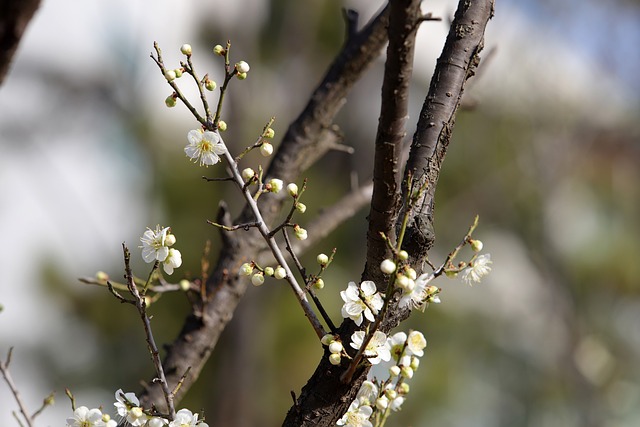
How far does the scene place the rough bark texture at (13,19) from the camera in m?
0.79

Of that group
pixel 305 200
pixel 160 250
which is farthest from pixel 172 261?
pixel 305 200

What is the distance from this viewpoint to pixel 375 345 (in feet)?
2.90

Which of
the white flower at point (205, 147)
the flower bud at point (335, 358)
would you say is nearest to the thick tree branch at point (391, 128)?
the flower bud at point (335, 358)

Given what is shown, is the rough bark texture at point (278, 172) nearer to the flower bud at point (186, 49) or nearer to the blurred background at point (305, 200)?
the flower bud at point (186, 49)

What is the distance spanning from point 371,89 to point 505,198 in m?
2.10

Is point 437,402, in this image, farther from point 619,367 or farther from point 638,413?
point 638,413

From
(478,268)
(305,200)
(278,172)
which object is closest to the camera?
(478,268)

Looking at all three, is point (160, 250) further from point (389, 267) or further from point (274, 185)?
point (389, 267)

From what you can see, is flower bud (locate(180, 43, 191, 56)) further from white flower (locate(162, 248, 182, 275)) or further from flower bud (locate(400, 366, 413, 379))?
flower bud (locate(400, 366, 413, 379))

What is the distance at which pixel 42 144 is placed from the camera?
660 cm

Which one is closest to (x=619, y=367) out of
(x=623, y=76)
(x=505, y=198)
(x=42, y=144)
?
(x=505, y=198)

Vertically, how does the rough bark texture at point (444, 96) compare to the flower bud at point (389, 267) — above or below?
above

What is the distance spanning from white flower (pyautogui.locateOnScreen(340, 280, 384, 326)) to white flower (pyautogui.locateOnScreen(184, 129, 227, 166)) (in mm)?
258

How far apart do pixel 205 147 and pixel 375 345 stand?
0.36m
